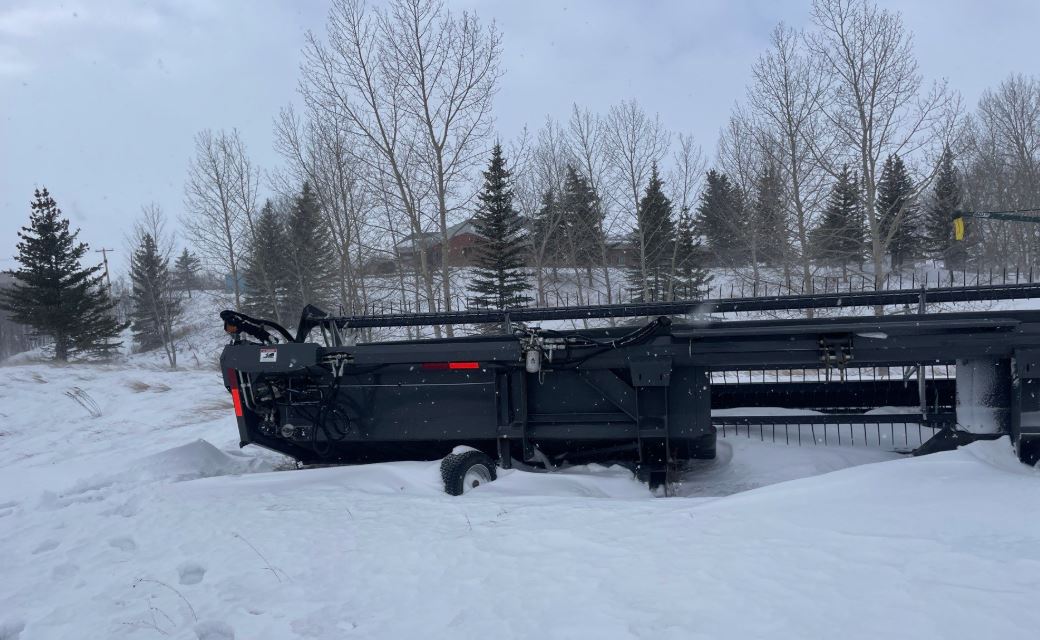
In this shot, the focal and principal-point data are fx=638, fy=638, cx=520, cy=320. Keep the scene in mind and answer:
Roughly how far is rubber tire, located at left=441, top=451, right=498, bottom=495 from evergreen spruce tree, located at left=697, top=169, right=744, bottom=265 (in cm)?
1836

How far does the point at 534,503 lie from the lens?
395cm

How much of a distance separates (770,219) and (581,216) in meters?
8.75

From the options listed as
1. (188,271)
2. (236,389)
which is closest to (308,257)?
(236,389)

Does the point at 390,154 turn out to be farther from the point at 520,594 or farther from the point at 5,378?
the point at 520,594

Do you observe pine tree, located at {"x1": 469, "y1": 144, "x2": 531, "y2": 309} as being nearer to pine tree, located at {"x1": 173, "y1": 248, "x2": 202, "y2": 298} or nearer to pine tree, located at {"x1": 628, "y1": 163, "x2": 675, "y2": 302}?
pine tree, located at {"x1": 628, "y1": 163, "x2": 675, "y2": 302}

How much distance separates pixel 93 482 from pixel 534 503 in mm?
3720

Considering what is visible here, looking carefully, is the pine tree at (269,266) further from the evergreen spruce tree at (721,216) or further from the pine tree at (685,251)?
the evergreen spruce tree at (721,216)

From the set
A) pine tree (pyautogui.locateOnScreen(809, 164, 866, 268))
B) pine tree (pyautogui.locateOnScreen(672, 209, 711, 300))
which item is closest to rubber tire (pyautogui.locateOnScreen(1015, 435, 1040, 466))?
pine tree (pyautogui.locateOnScreen(809, 164, 866, 268))

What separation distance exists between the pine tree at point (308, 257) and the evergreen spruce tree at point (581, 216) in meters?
9.70

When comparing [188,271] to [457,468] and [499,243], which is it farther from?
[457,468]

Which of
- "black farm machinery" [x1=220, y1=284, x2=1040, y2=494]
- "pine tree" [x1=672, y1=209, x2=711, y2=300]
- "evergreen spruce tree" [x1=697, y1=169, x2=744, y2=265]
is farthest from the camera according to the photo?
"pine tree" [x1=672, y1=209, x2=711, y2=300]

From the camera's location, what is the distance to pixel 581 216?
87.9ft

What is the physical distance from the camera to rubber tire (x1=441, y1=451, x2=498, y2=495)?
14.3ft

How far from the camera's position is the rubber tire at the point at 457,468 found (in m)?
4.35
